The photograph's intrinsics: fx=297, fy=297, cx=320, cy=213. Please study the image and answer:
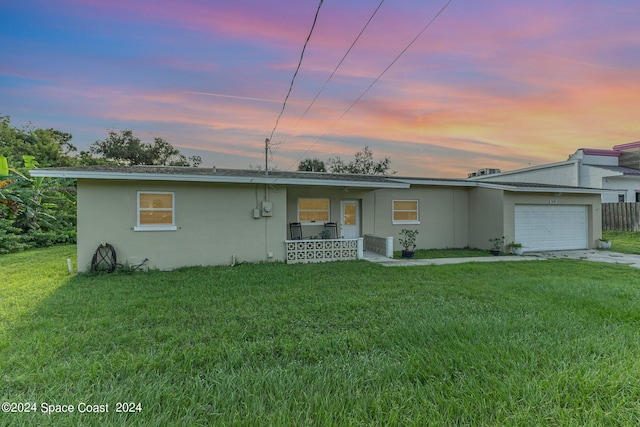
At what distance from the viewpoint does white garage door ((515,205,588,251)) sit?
42.2ft

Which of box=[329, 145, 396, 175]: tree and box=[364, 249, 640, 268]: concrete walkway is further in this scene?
box=[329, 145, 396, 175]: tree

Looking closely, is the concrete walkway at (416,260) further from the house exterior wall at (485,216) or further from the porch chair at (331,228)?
the house exterior wall at (485,216)

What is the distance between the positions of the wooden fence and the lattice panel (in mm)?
18544

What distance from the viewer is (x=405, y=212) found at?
13.0 metres

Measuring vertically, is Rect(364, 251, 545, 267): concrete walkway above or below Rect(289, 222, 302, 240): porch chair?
below

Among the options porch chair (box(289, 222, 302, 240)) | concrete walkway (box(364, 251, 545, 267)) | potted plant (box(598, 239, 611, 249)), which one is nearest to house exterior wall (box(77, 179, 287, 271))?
porch chair (box(289, 222, 302, 240))

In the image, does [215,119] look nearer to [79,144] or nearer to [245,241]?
[245,241]

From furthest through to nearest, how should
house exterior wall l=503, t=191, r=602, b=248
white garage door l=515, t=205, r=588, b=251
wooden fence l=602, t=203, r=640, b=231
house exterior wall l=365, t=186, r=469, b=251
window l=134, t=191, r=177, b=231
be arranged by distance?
wooden fence l=602, t=203, r=640, b=231 < white garage door l=515, t=205, r=588, b=251 < house exterior wall l=365, t=186, r=469, b=251 < house exterior wall l=503, t=191, r=602, b=248 < window l=134, t=191, r=177, b=231

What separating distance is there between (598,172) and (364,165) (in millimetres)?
19828

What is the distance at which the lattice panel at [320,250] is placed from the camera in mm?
9945

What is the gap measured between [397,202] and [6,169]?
53.5ft

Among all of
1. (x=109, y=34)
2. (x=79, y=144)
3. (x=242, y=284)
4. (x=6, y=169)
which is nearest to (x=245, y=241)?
(x=242, y=284)

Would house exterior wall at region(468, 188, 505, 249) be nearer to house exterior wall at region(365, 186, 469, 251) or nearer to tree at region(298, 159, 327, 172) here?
house exterior wall at region(365, 186, 469, 251)

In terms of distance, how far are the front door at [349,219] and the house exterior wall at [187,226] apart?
11.1 feet
